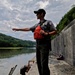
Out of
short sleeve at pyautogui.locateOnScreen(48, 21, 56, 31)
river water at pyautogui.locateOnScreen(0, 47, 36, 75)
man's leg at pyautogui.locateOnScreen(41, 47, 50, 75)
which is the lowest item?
river water at pyautogui.locateOnScreen(0, 47, 36, 75)

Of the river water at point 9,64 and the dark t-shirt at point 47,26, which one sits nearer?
the dark t-shirt at point 47,26

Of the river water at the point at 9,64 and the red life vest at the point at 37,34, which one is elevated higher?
the red life vest at the point at 37,34

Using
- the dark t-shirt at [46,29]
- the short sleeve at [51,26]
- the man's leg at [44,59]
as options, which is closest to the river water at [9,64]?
the man's leg at [44,59]

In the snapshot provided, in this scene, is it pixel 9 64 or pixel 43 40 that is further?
pixel 9 64

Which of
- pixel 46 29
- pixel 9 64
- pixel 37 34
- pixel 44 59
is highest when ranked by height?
pixel 46 29

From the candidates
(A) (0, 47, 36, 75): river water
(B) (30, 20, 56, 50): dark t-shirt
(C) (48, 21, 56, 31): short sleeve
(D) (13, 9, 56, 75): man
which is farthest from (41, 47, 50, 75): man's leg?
(A) (0, 47, 36, 75): river water

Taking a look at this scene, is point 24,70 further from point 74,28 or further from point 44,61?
point 44,61

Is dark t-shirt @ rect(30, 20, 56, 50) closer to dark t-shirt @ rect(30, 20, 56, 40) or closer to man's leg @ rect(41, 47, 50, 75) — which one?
dark t-shirt @ rect(30, 20, 56, 40)

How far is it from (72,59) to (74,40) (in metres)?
0.82

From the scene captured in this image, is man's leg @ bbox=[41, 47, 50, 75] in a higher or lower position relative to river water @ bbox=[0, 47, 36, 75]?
higher

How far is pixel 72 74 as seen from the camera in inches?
323

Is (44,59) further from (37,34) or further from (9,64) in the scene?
(9,64)

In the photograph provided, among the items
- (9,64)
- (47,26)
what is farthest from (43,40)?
(9,64)

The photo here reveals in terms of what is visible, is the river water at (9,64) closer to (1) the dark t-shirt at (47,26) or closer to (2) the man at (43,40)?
(2) the man at (43,40)
